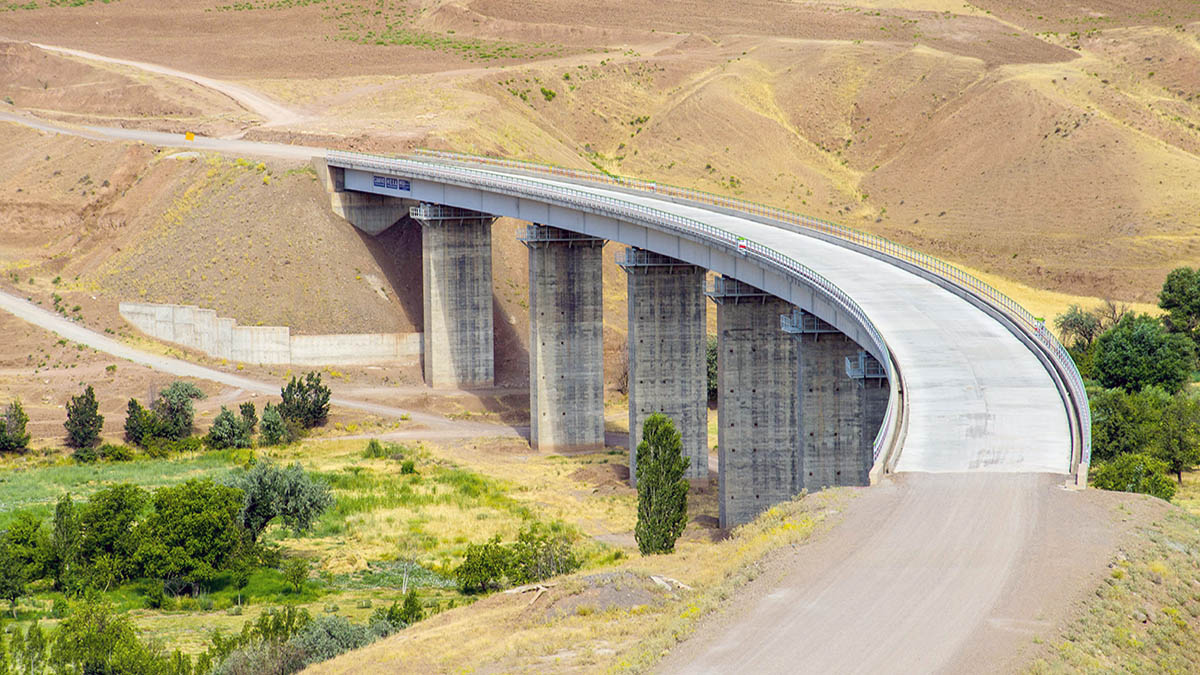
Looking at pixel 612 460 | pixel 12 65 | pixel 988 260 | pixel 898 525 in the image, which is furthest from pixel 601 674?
pixel 12 65

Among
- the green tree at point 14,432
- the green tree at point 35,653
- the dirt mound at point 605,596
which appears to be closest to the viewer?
the dirt mound at point 605,596

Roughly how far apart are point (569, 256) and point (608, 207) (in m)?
9.86

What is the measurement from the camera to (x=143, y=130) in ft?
408

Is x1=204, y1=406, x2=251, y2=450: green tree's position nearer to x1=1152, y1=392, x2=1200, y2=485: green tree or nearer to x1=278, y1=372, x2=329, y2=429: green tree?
x1=278, y1=372, x2=329, y2=429: green tree

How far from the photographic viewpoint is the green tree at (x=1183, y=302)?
9288cm

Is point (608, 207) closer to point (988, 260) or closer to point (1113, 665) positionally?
point (1113, 665)

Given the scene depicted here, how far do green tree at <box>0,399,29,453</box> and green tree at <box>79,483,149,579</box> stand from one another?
25683mm

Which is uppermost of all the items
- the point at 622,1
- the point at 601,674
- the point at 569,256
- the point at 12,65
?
the point at 622,1

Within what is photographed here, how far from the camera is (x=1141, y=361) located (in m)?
75.4

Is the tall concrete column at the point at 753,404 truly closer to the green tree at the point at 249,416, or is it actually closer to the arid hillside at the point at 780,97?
the green tree at the point at 249,416

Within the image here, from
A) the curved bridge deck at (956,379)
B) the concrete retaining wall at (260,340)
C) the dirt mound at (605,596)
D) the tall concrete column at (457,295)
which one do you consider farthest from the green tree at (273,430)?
the dirt mound at (605,596)

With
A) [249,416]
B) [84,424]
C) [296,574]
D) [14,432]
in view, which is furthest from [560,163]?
[296,574]

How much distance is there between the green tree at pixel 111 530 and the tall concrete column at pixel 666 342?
25040mm

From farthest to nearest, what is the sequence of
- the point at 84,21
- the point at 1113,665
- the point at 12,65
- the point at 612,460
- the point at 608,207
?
the point at 84,21 < the point at 12,65 < the point at 612,460 < the point at 608,207 < the point at 1113,665
